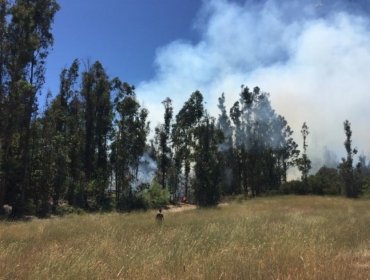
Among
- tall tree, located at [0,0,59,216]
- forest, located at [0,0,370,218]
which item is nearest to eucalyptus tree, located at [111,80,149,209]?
forest, located at [0,0,370,218]

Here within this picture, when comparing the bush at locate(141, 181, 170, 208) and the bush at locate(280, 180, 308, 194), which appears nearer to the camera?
the bush at locate(141, 181, 170, 208)

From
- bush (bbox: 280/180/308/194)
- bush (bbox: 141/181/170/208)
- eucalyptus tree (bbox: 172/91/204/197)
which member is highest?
eucalyptus tree (bbox: 172/91/204/197)

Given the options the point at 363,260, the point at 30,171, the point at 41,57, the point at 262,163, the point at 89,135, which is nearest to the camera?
the point at 363,260

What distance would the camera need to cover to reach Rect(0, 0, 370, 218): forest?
3662 centimetres

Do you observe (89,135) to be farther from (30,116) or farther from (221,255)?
(221,255)

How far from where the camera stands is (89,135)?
61781mm

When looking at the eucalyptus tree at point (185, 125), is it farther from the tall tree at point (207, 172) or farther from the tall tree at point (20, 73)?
the tall tree at point (20, 73)

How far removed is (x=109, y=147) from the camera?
214 feet

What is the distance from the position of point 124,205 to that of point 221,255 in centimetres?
4852

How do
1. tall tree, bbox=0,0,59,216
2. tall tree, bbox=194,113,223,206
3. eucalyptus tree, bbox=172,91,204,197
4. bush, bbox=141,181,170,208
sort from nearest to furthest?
tall tree, bbox=0,0,59,216 → tall tree, bbox=194,113,223,206 → bush, bbox=141,181,170,208 → eucalyptus tree, bbox=172,91,204,197

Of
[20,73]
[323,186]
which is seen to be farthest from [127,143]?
[323,186]

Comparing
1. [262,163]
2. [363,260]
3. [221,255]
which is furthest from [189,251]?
[262,163]

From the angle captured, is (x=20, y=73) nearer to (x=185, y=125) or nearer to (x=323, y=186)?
(x=185, y=125)

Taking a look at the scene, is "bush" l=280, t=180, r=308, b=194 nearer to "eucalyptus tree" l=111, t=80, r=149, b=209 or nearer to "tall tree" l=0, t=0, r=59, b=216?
"eucalyptus tree" l=111, t=80, r=149, b=209
